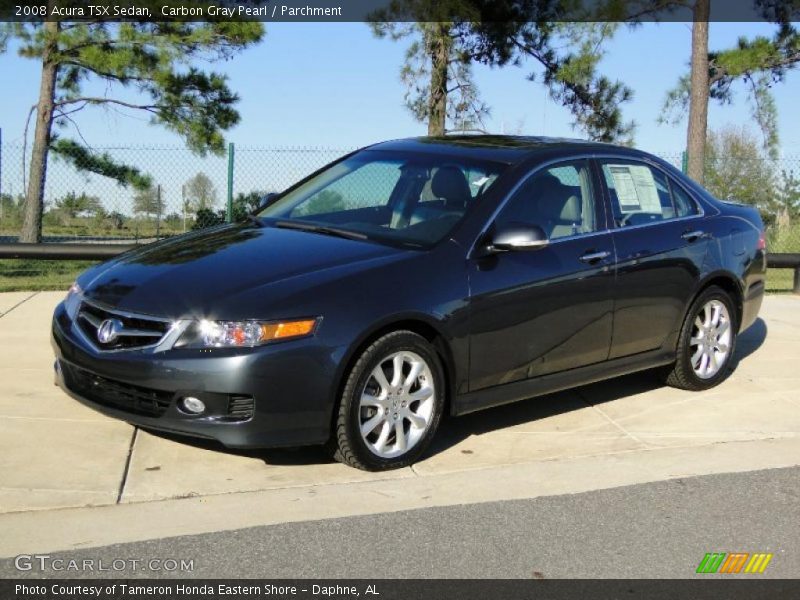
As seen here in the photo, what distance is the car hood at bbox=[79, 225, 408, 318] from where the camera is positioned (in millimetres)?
5039

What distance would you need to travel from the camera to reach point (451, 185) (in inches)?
241

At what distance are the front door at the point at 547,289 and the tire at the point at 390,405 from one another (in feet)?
1.11

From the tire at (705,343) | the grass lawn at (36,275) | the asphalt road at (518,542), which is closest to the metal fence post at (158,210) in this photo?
the grass lawn at (36,275)

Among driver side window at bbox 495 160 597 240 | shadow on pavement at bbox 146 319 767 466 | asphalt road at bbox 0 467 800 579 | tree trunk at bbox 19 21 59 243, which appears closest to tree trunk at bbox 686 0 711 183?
shadow on pavement at bbox 146 319 767 466

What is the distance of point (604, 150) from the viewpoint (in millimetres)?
6746

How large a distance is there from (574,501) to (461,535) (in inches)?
30.6

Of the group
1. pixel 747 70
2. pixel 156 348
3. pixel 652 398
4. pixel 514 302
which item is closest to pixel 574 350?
pixel 514 302

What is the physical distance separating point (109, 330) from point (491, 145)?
106 inches

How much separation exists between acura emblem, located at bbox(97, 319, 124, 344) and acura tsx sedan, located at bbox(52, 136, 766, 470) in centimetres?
1

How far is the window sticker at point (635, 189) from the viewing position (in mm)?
6688

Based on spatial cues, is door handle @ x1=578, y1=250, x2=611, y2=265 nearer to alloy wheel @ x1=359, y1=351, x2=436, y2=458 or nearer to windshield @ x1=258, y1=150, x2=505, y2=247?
windshield @ x1=258, y1=150, x2=505, y2=247

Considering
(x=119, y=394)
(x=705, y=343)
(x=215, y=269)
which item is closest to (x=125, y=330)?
(x=119, y=394)

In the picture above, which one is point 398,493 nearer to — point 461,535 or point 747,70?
point 461,535

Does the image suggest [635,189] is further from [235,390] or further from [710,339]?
[235,390]
